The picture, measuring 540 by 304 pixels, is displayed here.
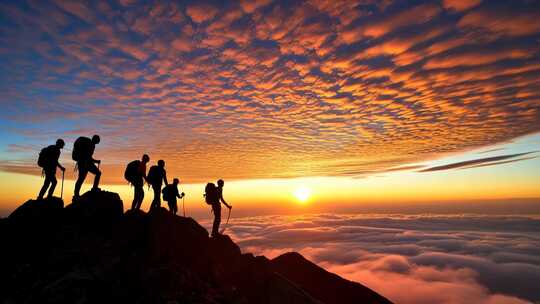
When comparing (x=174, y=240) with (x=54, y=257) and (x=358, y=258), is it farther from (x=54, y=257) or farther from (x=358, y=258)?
(x=358, y=258)

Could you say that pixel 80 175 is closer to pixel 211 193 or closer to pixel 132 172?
pixel 132 172

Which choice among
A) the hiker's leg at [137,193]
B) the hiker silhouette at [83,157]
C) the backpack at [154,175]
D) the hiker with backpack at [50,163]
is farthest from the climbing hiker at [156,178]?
the hiker with backpack at [50,163]

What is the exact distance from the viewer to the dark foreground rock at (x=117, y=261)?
8789mm

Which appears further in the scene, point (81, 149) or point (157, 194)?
point (157, 194)

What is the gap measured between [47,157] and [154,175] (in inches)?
188

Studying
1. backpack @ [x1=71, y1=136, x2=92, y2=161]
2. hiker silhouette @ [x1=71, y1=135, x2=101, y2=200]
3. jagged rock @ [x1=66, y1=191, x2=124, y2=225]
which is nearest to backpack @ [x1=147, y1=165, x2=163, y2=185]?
jagged rock @ [x1=66, y1=191, x2=124, y2=225]

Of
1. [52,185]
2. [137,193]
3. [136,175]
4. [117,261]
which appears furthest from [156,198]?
[52,185]

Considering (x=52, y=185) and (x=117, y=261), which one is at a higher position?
(x=52, y=185)

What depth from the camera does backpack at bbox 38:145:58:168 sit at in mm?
12320

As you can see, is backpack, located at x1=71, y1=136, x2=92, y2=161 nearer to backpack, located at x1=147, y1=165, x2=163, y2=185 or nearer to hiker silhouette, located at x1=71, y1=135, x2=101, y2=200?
hiker silhouette, located at x1=71, y1=135, x2=101, y2=200

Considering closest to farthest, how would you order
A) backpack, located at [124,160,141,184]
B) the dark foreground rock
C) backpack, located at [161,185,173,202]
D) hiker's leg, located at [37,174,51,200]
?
the dark foreground rock
hiker's leg, located at [37,174,51,200]
backpack, located at [124,160,141,184]
backpack, located at [161,185,173,202]

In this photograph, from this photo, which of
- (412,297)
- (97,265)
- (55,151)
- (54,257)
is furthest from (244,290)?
(412,297)

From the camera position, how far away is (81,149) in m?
12.5

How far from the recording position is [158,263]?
11273 millimetres
